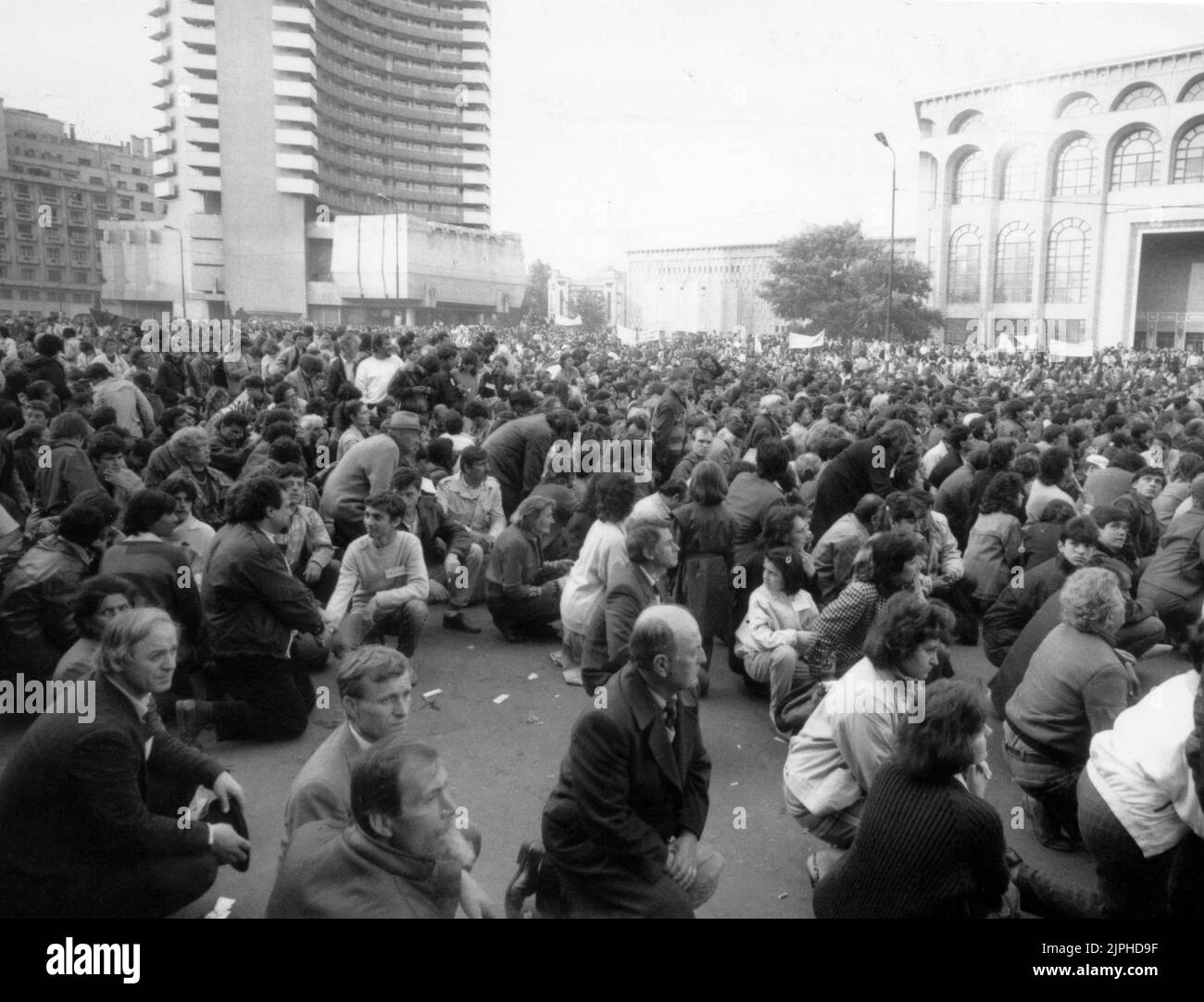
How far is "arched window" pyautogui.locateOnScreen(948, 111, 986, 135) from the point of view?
169ft

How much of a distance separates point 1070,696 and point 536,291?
10964cm

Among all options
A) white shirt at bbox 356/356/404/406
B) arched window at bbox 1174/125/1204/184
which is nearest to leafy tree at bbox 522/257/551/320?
arched window at bbox 1174/125/1204/184

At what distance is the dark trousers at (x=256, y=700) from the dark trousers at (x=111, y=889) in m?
1.72

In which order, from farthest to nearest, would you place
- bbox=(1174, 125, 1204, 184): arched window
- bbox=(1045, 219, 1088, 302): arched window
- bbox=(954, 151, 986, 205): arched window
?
bbox=(954, 151, 986, 205): arched window
bbox=(1045, 219, 1088, 302): arched window
bbox=(1174, 125, 1204, 184): arched window

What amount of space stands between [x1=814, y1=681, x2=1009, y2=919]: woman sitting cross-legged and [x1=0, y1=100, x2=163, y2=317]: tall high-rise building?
57.3m

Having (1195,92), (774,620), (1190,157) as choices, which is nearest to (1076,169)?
(1190,157)

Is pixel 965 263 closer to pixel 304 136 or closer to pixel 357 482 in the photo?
pixel 304 136

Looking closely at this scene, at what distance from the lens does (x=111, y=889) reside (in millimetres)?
3127

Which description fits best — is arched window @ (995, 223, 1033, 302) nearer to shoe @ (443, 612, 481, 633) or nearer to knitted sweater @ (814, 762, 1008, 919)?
shoe @ (443, 612, 481, 633)
